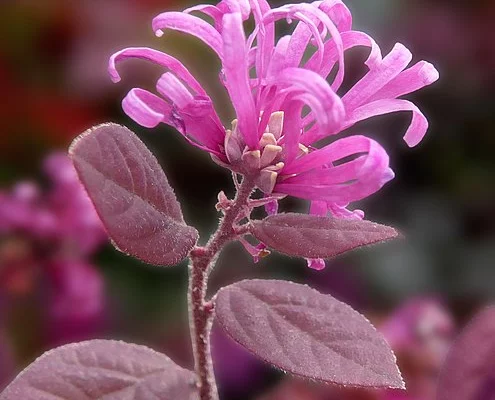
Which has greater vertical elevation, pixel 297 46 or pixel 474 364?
pixel 297 46

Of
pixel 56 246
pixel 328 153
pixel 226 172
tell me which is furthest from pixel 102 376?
pixel 226 172

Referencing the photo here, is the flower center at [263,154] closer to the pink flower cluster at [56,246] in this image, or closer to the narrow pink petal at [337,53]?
the narrow pink petal at [337,53]

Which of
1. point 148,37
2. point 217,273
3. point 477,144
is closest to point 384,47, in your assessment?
point 477,144

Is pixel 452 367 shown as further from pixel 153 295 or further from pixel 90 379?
pixel 153 295

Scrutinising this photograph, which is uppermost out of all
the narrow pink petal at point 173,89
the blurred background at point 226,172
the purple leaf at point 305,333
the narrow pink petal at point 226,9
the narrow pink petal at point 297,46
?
the narrow pink petal at point 226,9

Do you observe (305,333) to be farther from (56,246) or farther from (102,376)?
(56,246)

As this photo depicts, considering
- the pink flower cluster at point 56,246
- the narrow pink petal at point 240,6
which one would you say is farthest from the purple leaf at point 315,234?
the pink flower cluster at point 56,246

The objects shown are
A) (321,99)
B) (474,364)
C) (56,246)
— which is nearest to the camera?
(321,99)
